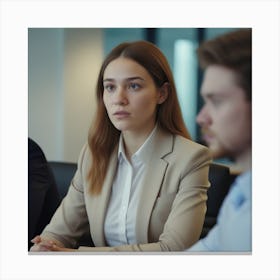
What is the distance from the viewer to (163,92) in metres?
3.30

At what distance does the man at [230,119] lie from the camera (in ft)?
10.8

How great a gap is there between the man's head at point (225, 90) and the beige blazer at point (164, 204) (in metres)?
0.11

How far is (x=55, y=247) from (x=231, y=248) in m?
0.90

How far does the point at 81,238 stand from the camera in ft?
11.1

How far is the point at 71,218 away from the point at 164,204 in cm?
49

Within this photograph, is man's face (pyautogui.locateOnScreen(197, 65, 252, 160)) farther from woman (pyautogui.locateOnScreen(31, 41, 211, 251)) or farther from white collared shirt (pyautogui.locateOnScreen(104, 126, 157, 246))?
white collared shirt (pyautogui.locateOnScreen(104, 126, 157, 246))

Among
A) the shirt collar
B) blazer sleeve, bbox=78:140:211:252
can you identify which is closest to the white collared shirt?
the shirt collar

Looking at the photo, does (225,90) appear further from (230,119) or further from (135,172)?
(135,172)

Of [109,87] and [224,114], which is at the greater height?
[109,87]

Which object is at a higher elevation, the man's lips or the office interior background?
the office interior background

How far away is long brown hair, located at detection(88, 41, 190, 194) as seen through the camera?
10.8ft
